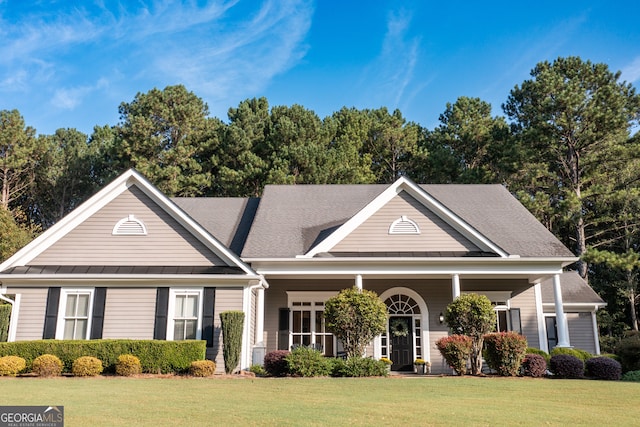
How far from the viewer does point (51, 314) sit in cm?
1565

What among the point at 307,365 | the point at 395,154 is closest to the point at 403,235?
the point at 307,365

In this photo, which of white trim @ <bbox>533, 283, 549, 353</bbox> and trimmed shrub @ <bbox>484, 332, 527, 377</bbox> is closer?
trimmed shrub @ <bbox>484, 332, 527, 377</bbox>

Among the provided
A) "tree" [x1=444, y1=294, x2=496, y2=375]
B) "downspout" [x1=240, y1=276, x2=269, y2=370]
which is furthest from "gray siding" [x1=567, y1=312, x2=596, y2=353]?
"downspout" [x1=240, y1=276, x2=269, y2=370]

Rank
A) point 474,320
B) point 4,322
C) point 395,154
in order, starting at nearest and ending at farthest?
point 474,320 < point 4,322 < point 395,154

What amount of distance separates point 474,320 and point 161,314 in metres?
8.78

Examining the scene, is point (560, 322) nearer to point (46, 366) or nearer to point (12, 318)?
point (46, 366)

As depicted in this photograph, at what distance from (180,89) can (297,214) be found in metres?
21.0

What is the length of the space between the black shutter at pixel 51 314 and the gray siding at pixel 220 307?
14.6ft

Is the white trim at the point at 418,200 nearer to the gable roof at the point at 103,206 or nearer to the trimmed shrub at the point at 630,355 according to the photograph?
the gable roof at the point at 103,206

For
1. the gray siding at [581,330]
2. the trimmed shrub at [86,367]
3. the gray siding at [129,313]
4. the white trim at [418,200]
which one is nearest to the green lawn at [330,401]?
the trimmed shrub at [86,367]

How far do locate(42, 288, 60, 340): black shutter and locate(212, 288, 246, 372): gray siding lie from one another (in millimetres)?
4439

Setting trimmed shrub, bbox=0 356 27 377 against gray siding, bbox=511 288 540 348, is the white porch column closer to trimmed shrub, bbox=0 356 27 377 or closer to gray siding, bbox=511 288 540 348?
gray siding, bbox=511 288 540 348

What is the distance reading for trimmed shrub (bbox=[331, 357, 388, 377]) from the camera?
13609 mm

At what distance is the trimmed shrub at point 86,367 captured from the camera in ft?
44.3
